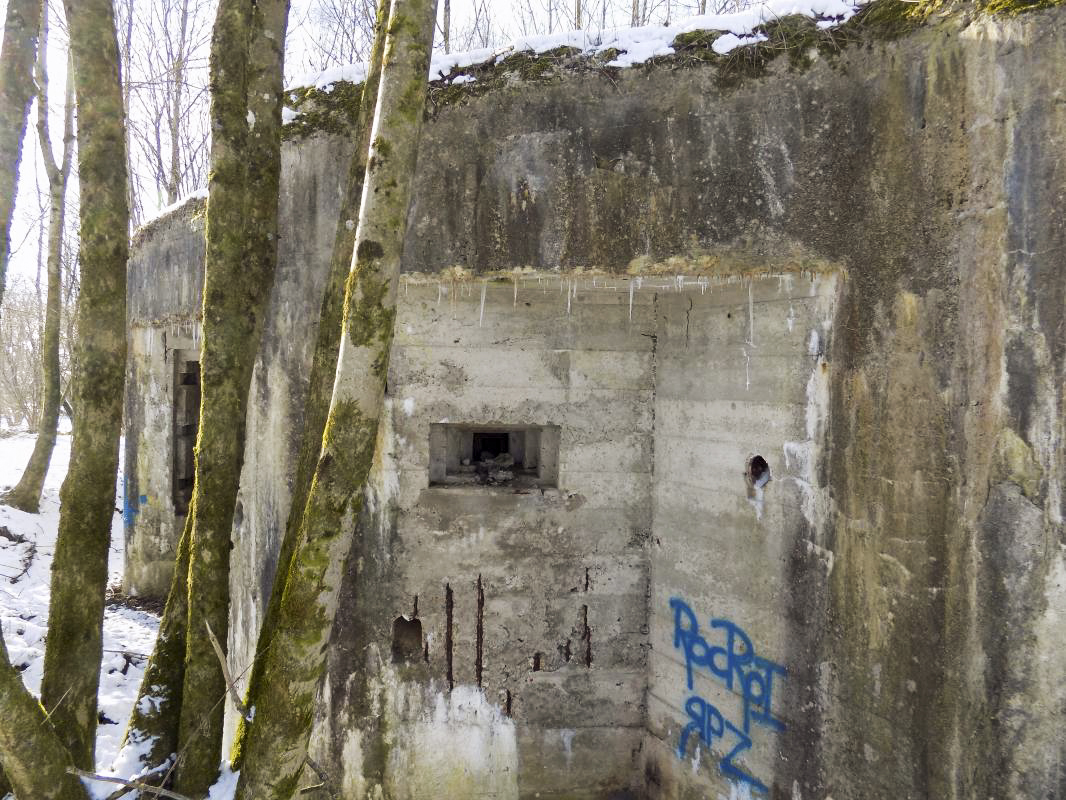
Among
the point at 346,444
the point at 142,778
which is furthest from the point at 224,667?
the point at 346,444

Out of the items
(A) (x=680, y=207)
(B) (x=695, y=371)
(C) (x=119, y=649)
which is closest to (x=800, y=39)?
(A) (x=680, y=207)

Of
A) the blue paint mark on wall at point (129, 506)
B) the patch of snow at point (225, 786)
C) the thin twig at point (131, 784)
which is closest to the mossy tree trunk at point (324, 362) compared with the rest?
the patch of snow at point (225, 786)

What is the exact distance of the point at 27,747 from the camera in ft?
7.70

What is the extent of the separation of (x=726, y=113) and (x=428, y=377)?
6.78 feet

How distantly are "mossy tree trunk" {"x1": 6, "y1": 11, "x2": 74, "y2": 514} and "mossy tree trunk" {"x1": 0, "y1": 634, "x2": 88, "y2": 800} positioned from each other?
8.59 meters

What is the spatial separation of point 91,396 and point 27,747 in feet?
4.19

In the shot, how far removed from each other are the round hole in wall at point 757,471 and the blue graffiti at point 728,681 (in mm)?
754

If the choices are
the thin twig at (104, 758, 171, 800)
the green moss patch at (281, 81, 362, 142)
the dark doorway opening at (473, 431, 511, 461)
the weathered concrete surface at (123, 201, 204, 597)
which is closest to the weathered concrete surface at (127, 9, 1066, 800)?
the green moss patch at (281, 81, 362, 142)

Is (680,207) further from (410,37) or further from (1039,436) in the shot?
(1039,436)

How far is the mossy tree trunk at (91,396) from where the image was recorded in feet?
9.09

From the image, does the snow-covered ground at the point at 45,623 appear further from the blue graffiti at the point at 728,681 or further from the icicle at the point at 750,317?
the icicle at the point at 750,317

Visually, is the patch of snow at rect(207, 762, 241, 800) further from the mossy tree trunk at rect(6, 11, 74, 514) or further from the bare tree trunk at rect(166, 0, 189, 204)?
the bare tree trunk at rect(166, 0, 189, 204)

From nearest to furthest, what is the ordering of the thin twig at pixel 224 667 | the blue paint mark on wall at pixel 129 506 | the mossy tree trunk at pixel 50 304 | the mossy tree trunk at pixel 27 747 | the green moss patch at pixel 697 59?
the mossy tree trunk at pixel 27 747 → the thin twig at pixel 224 667 → the green moss patch at pixel 697 59 → the blue paint mark on wall at pixel 129 506 → the mossy tree trunk at pixel 50 304

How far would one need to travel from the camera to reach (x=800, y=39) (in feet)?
10.4
